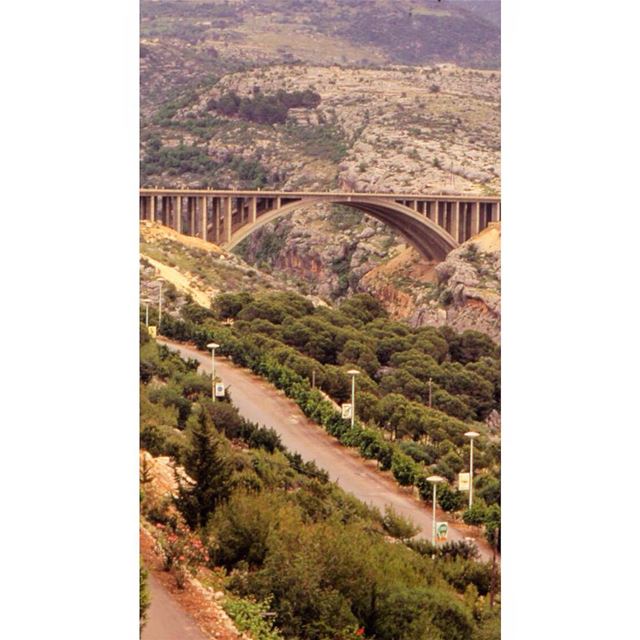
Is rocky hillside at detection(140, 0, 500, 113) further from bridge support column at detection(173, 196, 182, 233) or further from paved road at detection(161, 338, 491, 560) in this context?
paved road at detection(161, 338, 491, 560)

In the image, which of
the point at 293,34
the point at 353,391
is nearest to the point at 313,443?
the point at 353,391

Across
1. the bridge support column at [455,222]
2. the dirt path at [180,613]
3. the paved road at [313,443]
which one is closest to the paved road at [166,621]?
the dirt path at [180,613]

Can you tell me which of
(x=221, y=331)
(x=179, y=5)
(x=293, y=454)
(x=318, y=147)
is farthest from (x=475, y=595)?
(x=179, y=5)

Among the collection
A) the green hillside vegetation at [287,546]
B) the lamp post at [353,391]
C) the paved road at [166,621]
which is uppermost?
the lamp post at [353,391]

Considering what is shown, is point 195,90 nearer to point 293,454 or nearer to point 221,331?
point 221,331

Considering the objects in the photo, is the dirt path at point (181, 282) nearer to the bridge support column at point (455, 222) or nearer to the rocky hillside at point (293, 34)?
the rocky hillside at point (293, 34)

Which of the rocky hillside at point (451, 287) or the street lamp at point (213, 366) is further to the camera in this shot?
the rocky hillside at point (451, 287)
